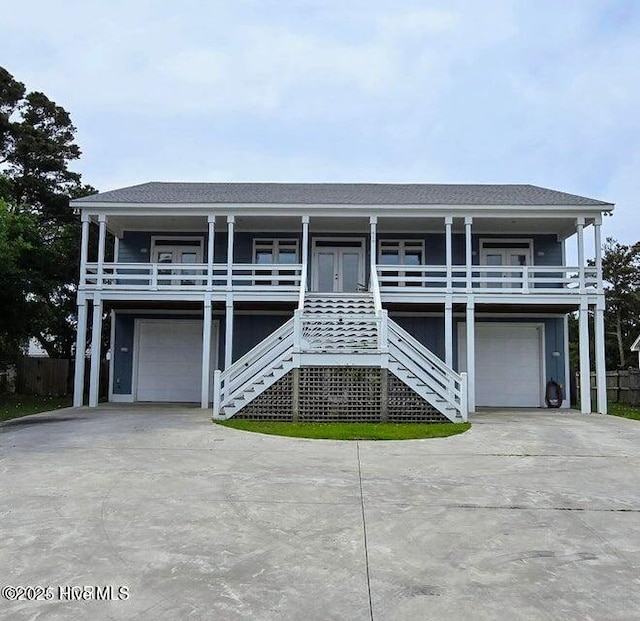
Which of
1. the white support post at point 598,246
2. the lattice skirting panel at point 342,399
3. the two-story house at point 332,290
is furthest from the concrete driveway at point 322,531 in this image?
the white support post at point 598,246

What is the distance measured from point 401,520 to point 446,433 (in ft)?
18.4

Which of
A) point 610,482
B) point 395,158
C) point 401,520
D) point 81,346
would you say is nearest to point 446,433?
point 610,482

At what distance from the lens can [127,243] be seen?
18.0 m

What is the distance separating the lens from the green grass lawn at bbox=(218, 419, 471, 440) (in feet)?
32.3

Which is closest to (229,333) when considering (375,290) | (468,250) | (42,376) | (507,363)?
(375,290)

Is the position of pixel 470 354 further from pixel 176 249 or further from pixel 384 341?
pixel 176 249

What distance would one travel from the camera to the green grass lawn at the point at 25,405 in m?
13.5

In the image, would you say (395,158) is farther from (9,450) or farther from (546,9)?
(9,450)

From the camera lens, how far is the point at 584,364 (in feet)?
49.6

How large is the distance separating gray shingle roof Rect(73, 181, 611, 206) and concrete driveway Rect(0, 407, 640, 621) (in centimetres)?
865

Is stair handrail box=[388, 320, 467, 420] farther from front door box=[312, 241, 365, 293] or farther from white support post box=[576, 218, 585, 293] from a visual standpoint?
white support post box=[576, 218, 585, 293]

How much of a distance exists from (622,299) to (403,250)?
86.9 ft

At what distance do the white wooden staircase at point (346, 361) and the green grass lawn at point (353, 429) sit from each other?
0.61 m

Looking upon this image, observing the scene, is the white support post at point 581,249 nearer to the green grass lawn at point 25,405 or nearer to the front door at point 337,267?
Answer: the front door at point 337,267
